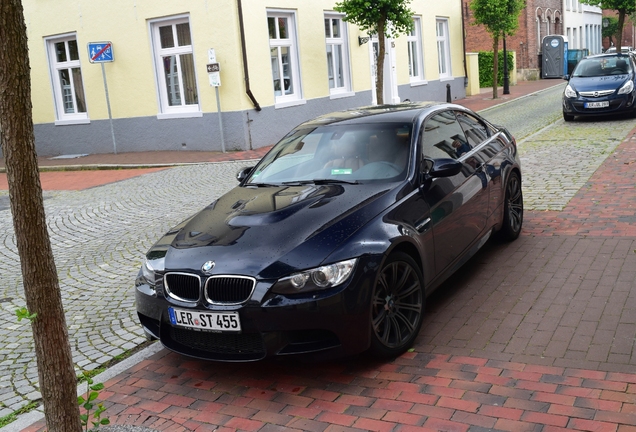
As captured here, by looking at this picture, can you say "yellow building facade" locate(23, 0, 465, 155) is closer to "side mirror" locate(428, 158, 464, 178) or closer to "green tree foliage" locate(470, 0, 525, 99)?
"green tree foliage" locate(470, 0, 525, 99)

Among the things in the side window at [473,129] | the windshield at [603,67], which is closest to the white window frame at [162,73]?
the windshield at [603,67]

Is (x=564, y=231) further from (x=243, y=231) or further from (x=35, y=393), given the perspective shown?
(x=35, y=393)

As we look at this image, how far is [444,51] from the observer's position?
29500 millimetres

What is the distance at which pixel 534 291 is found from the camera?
5590 millimetres

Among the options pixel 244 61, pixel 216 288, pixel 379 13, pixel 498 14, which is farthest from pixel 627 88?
pixel 216 288

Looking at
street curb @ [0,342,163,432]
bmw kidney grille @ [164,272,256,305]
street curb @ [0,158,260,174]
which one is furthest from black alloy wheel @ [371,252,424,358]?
street curb @ [0,158,260,174]

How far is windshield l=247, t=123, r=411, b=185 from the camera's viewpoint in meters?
5.37

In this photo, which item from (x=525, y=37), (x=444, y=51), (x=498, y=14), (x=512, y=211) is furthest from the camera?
(x=525, y=37)

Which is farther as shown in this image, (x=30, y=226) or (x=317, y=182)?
(x=317, y=182)

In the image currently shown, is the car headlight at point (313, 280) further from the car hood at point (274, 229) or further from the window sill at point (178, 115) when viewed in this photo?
the window sill at point (178, 115)

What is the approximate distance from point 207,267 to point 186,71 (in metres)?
15.0

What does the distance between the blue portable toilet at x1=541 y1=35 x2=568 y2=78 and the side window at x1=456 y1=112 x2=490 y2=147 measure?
123 feet

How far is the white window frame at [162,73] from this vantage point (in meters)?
18.2

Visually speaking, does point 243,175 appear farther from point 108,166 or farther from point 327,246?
point 108,166
